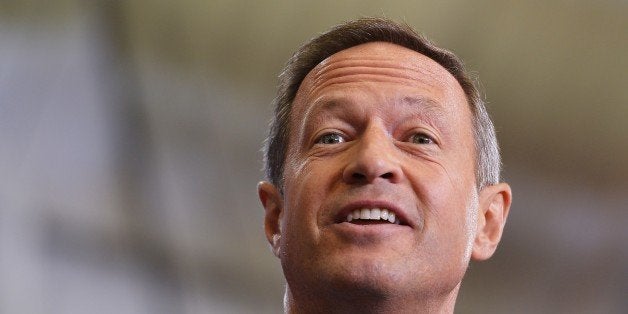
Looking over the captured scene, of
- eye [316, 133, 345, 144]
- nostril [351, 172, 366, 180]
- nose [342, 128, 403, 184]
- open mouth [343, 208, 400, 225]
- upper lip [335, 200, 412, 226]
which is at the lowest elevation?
open mouth [343, 208, 400, 225]

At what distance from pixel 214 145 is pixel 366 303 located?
920mm

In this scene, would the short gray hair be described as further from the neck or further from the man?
the neck

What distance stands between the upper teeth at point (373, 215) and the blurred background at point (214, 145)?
32.9 inches

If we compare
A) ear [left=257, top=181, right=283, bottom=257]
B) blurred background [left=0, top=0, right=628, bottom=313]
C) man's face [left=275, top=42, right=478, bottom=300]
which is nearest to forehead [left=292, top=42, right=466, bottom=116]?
man's face [left=275, top=42, right=478, bottom=300]

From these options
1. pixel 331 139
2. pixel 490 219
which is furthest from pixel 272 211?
pixel 490 219

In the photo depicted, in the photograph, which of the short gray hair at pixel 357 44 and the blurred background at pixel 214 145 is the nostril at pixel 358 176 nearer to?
the short gray hair at pixel 357 44

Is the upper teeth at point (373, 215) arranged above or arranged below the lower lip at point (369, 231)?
above

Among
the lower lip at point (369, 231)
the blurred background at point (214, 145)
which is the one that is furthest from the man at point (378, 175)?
the blurred background at point (214, 145)

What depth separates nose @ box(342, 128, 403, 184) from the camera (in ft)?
2.62

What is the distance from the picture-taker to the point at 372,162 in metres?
0.80

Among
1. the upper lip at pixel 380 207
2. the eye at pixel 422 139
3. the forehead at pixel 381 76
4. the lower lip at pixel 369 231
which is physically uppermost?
the forehead at pixel 381 76

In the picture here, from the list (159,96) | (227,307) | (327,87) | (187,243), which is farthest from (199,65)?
(327,87)

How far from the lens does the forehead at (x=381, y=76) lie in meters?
0.92

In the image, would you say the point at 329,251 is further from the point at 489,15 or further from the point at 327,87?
the point at 489,15
